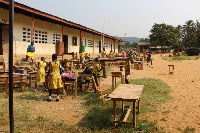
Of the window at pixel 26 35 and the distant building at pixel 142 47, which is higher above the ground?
the distant building at pixel 142 47

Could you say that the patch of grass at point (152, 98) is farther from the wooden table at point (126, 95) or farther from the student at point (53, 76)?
the student at point (53, 76)

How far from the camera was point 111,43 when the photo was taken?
106 ft

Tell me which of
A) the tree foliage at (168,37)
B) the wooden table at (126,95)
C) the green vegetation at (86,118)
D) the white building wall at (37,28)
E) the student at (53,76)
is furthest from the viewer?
the tree foliage at (168,37)

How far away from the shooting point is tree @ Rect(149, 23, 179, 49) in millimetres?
46500

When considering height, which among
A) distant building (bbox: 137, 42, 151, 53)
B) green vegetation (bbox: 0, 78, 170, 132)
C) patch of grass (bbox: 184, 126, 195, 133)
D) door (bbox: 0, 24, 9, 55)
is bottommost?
patch of grass (bbox: 184, 126, 195, 133)

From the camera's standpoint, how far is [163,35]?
4666cm

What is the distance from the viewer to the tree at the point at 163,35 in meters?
46.5

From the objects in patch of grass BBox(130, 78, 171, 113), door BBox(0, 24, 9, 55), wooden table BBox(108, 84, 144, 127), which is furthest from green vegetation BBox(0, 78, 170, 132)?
door BBox(0, 24, 9, 55)

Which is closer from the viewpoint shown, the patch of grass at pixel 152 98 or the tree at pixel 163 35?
the patch of grass at pixel 152 98

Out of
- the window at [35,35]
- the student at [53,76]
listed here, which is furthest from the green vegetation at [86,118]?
the window at [35,35]

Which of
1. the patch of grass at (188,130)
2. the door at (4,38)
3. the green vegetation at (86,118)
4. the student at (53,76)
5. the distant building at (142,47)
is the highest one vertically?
the distant building at (142,47)

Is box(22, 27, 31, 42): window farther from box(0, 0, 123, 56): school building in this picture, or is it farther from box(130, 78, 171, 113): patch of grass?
box(130, 78, 171, 113): patch of grass

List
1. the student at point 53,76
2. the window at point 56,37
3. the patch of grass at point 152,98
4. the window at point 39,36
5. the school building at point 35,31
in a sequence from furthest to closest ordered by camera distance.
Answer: the window at point 56,37, the window at point 39,36, the school building at point 35,31, the student at point 53,76, the patch of grass at point 152,98


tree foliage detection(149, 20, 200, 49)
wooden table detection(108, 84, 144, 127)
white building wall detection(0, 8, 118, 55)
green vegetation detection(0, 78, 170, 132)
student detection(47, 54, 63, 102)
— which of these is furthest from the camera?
tree foliage detection(149, 20, 200, 49)
